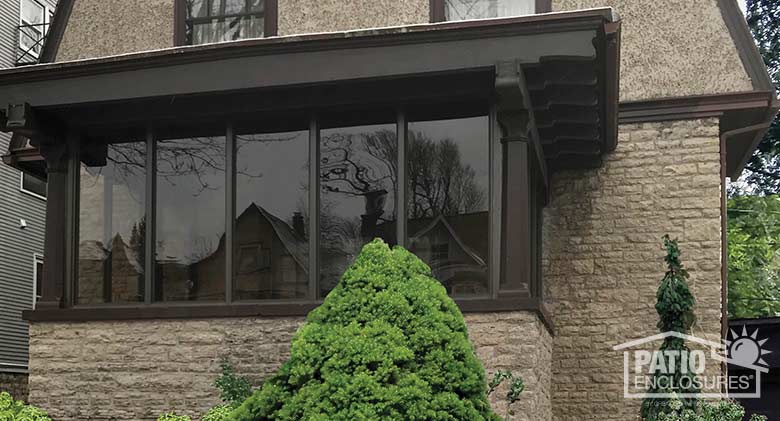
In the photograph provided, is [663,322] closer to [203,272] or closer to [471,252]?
[471,252]

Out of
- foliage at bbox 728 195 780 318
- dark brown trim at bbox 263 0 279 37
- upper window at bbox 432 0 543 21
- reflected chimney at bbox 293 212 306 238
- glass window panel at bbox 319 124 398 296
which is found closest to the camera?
glass window panel at bbox 319 124 398 296

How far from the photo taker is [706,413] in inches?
322

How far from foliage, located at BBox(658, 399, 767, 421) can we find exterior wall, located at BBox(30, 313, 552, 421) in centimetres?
115

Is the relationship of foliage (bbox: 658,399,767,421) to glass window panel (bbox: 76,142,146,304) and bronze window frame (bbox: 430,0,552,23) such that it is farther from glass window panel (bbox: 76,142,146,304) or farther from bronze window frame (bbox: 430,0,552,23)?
glass window panel (bbox: 76,142,146,304)

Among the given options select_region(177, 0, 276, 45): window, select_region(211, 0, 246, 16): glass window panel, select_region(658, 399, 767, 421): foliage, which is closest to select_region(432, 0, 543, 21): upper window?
select_region(177, 0, 276, 45): window

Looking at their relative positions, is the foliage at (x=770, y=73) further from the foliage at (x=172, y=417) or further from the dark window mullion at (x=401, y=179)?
the foliage at (x=172, y=417)

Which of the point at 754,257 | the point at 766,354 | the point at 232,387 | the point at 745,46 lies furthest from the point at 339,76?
the point at 754,257

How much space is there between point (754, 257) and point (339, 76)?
44.1ft

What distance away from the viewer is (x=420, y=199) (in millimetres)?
8602

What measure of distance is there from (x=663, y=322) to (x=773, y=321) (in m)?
4.82

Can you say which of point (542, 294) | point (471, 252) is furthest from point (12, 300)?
point (471, 252)

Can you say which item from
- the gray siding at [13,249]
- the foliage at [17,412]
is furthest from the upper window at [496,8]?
the gray siding at [13,249]

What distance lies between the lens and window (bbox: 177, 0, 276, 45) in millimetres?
11227

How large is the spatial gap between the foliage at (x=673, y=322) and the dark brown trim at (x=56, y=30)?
25.6 ft
